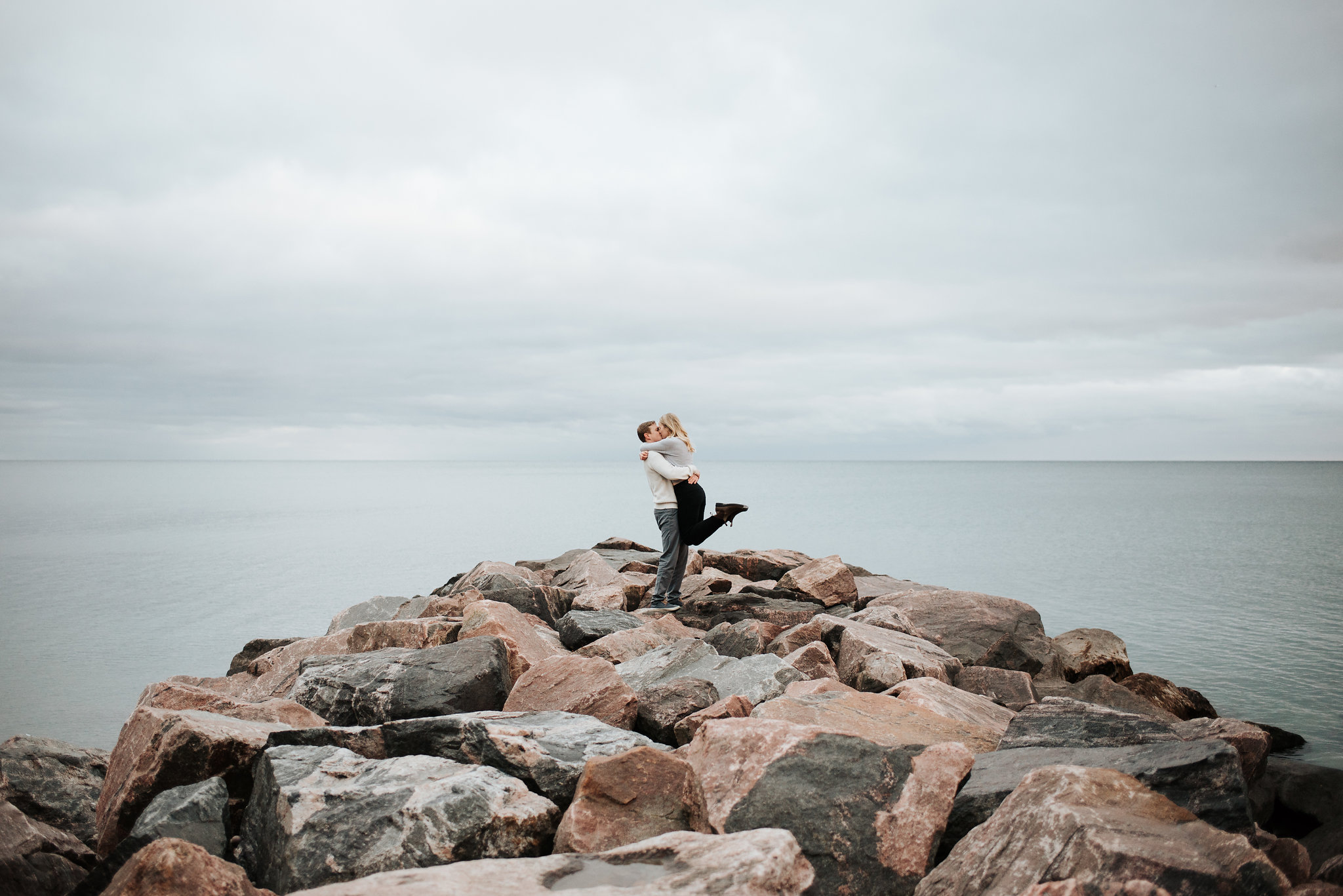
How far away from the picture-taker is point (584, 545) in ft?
122

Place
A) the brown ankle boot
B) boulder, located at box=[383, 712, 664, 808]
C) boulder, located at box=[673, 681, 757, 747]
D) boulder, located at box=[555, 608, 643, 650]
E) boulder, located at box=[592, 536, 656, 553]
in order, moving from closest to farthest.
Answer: boulder, located at box=[383, 712, 664, 808] < boulder, located at box=[673, 681, 757, 747] < boulder, located at box=[555, 608, 643, 650] < the brown ankle boot < boulder, located at box=[592, 536, 656, 553]

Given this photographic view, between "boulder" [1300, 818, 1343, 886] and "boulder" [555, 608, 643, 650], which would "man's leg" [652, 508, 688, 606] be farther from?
"boulder" [1300, 818, 1343, 886]

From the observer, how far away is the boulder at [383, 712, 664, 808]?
422 centimetres

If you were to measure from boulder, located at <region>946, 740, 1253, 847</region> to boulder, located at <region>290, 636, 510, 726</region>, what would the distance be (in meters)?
3.48

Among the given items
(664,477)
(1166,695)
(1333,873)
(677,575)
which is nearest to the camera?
(1333,873)

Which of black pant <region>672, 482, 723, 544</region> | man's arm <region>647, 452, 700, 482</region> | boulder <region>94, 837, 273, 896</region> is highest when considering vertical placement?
man's arm <region>647, 452, 700, 482</region>

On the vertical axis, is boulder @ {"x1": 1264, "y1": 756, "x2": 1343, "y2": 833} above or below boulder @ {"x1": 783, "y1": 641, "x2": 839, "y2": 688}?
below

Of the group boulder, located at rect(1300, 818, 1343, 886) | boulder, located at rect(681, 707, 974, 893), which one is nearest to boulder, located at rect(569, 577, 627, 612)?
boulder, located at rect(681, 707, 974, 893)

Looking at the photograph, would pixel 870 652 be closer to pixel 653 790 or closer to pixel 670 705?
pixel 670 705

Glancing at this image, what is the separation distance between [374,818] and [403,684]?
2197 mm

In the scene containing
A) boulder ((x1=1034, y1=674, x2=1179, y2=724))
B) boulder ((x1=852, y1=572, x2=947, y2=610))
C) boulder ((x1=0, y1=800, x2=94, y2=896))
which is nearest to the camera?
boulder ((x1=0, y1=800, x2=94, y2=896))

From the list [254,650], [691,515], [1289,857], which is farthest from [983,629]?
[254,650]

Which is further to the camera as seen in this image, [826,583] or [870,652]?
[826,583]

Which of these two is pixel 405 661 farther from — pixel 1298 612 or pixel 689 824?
pixel 1298 612
